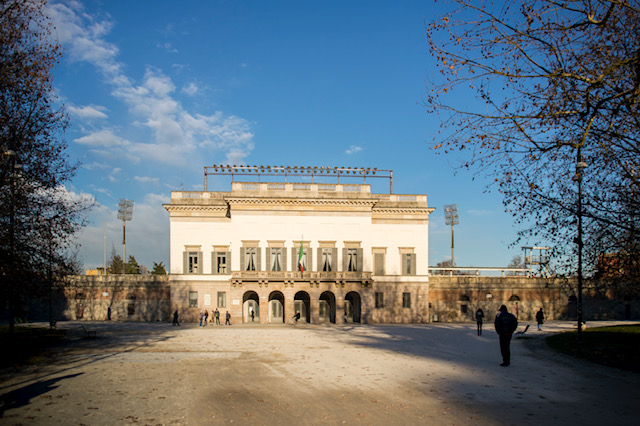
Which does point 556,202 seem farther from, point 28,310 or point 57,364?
point 28,310

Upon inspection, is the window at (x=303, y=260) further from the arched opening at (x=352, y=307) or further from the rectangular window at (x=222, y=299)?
the rectangular window at (x=222, y=299)

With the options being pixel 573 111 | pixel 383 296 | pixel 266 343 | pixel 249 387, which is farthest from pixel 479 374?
pixel 383 296

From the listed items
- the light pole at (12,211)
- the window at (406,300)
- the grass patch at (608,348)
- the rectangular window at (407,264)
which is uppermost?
the light pole at (12,211)

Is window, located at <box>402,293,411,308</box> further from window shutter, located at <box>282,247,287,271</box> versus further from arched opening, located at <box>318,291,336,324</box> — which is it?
window shutter, located at <box>282,247,287,271</box>

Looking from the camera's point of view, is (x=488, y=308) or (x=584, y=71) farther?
(x=488, y=308)

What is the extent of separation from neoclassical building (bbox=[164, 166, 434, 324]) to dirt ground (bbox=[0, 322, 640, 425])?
2434 cm

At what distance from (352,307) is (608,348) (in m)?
30.0

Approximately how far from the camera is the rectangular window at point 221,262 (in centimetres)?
4594

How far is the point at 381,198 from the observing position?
48156mm

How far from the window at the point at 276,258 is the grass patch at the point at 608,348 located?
86.0 ft

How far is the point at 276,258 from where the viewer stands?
149ft

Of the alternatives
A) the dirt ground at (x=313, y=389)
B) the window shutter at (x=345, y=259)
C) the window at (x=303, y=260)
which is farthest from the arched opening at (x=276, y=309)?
the dirt ground at (x=313, y=389)

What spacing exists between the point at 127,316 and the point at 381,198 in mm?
29845

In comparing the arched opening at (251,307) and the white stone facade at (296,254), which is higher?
the white stone facade at (296,254)
